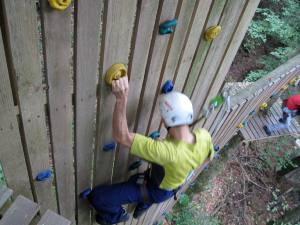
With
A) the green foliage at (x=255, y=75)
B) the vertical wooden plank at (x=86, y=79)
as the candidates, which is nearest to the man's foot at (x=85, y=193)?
the vertical wooden plank at (x=86, y=79)

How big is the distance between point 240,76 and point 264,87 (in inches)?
189

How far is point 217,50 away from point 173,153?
3.11 ft

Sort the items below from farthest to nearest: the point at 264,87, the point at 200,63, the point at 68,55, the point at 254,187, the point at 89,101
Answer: the point at 254,187, the point at 264,87, the point at 200,63, the point at 89,101, the point at 68,55

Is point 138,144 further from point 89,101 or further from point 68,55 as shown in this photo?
point 68,55

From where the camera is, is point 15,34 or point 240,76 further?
point 240,76

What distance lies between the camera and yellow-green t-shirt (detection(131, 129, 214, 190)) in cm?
231

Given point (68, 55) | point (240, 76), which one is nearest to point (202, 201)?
point (240, 76)

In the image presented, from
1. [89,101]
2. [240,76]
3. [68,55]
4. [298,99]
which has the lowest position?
[240,76]

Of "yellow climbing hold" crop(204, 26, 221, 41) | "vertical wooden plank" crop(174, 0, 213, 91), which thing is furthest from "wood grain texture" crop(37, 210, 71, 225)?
"yellow climbing hold" crop(204, 26, 221, 41)

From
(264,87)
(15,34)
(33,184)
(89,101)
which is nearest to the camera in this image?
(15,34)

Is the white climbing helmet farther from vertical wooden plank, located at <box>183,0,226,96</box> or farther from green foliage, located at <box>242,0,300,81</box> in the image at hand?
green foliage, located at <box>242,0,300,81</box>

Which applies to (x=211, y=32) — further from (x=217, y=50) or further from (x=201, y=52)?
(x=217, y=50)

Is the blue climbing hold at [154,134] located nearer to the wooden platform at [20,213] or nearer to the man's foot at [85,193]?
the man's foot at [85,193]

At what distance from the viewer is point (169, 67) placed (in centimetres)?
233
